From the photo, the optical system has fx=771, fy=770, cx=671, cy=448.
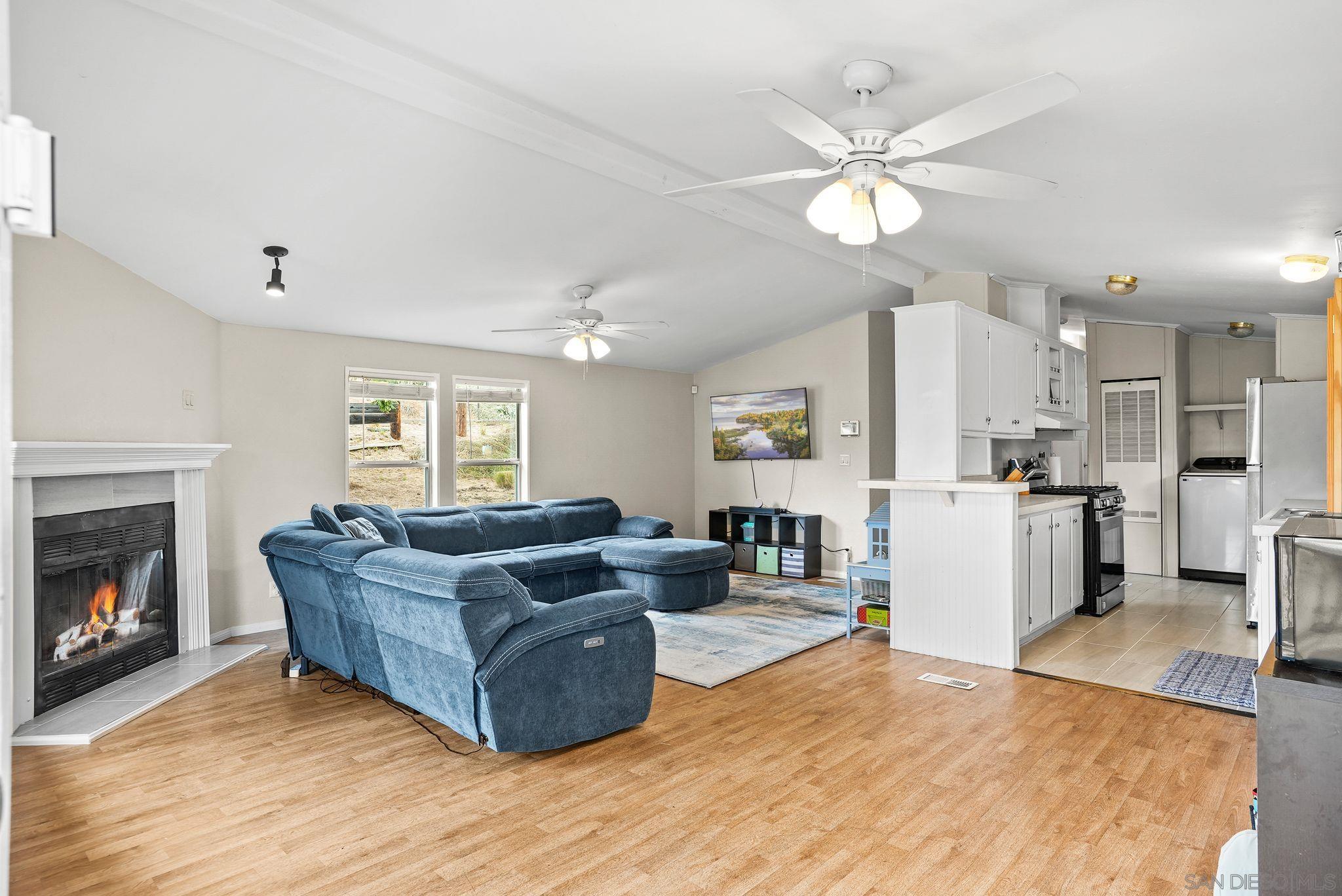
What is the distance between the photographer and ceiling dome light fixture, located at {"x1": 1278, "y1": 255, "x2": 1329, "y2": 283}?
4074 mm

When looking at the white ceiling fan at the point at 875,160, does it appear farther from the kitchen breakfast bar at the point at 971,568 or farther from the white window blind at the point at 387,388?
the white window blind at the point at 387,388

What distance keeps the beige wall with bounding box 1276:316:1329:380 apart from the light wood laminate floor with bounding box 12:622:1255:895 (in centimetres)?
319

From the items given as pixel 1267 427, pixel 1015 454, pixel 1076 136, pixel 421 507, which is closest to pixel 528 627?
pixel 1076 136

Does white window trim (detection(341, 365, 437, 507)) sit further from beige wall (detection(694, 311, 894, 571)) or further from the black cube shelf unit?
beige wall (detection(694, 311, 894, 571))

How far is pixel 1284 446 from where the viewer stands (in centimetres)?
533

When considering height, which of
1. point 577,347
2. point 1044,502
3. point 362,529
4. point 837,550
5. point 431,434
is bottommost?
point 837,550

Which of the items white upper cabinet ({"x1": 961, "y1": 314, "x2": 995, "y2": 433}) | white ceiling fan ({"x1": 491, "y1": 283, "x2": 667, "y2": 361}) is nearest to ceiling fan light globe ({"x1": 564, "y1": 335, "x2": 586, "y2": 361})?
white ceiling fan ({"x1": 491, "y1": 283, "x2": 667, "y2": 361})

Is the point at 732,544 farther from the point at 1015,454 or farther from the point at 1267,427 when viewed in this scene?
the point at 1267,427

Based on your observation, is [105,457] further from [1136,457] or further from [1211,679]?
[1136,457]

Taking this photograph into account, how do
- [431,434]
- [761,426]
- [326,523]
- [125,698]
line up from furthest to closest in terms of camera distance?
[761,426] < [431,434] < [326,523] < [125,698]

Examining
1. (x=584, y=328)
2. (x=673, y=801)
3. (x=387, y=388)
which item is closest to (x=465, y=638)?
(x=673, y=801)

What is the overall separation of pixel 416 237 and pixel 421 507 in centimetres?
269

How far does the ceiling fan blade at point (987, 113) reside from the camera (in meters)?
1.99

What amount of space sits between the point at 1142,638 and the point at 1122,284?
2387 mm
